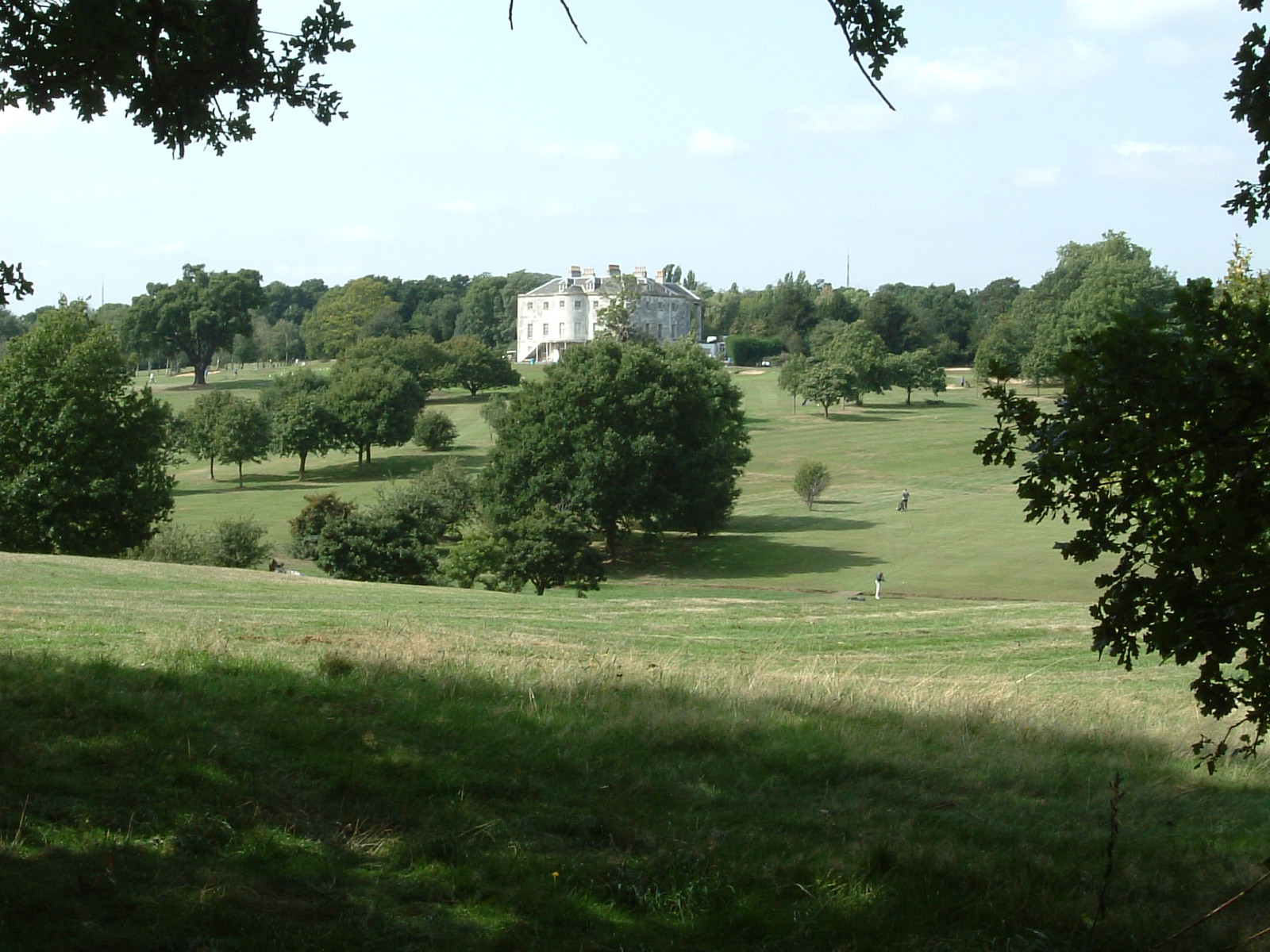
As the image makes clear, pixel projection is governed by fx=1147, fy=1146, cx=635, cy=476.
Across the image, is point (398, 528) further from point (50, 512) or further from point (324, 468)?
point (324, 468)

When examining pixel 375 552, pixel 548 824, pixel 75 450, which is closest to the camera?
pixel 548 824

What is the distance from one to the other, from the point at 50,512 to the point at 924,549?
110 feet

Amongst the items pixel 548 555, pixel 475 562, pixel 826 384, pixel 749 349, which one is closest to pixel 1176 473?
pixel 548 555

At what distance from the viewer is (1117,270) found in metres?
117

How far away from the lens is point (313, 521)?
47250 millimetres

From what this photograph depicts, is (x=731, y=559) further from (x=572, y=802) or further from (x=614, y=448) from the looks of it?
(x=572, y=802)

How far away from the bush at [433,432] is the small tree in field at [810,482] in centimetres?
3215

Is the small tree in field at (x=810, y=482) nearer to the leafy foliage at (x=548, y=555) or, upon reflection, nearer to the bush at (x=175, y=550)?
the leafy foliage at (x=548, y=555)

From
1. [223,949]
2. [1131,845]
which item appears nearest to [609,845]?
[223,949]

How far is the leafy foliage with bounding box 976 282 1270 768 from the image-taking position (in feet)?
14.1

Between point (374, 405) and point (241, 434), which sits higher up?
point (374, 405)

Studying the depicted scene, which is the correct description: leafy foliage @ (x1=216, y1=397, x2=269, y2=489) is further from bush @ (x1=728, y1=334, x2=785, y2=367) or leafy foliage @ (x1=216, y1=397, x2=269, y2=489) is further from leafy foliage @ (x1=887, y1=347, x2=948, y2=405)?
bush @ (x1=728, y1=334, x2=785, y2=367)

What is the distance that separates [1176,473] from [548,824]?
3375mm

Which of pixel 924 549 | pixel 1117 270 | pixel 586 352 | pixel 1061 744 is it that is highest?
pixel 1117 270
